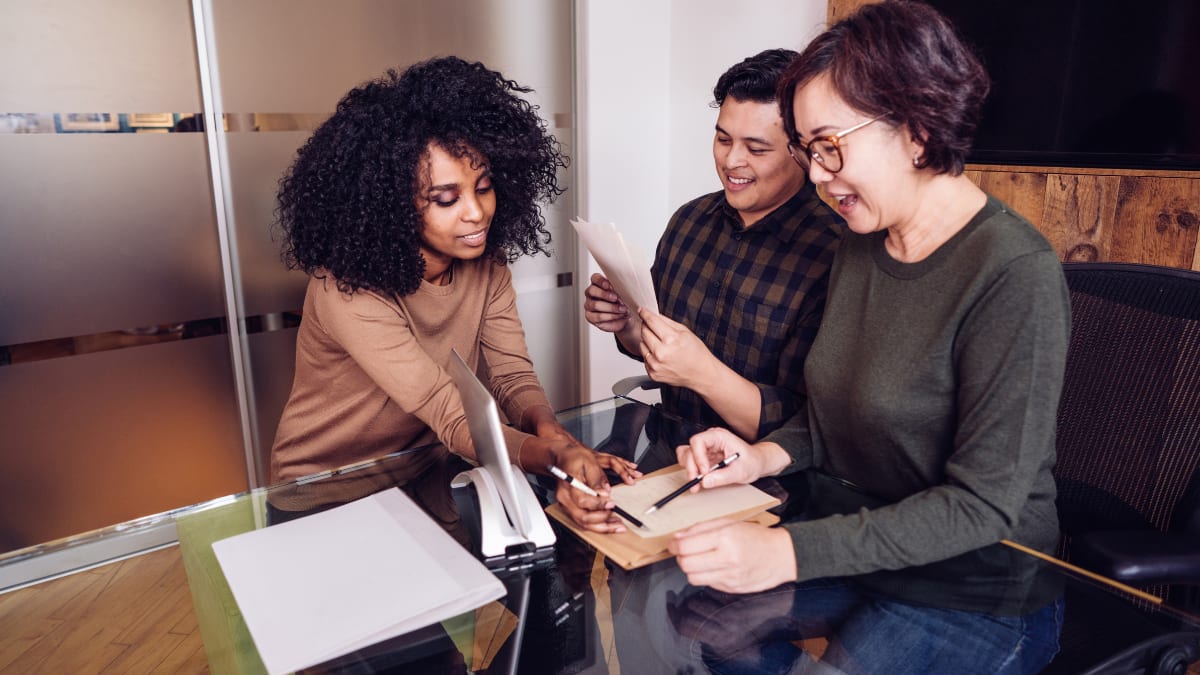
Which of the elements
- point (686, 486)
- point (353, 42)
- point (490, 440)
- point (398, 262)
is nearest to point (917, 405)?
point (686, 486)

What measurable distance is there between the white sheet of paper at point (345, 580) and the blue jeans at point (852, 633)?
262 mm

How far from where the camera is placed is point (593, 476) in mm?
1220

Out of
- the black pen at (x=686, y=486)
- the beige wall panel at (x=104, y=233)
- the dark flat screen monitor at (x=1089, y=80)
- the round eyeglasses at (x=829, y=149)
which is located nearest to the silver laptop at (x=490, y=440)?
the black pen at (x=686, y=486)

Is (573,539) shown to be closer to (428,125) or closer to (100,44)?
(428,125)

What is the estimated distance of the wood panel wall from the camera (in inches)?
72.4

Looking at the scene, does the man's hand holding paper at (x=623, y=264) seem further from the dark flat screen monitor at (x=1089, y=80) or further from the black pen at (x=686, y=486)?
the dark flat screen monitor at (x=1089, y=80)

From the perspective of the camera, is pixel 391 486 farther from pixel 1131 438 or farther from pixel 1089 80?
pixel 1089 80

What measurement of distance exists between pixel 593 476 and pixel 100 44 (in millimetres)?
1881

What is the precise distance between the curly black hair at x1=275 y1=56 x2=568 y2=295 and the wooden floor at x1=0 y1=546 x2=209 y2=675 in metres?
1.12

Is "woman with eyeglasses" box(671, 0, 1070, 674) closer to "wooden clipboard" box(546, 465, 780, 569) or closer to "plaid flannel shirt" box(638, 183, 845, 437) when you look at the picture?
"wooden clipboard" box(546, 465, 780, 569)

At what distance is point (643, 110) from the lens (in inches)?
123

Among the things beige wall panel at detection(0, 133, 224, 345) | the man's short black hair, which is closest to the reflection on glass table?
the man's short black hair

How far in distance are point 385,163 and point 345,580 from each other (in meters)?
0.83

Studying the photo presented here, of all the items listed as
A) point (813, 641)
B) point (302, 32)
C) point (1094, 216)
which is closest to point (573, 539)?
point (813, 641)
